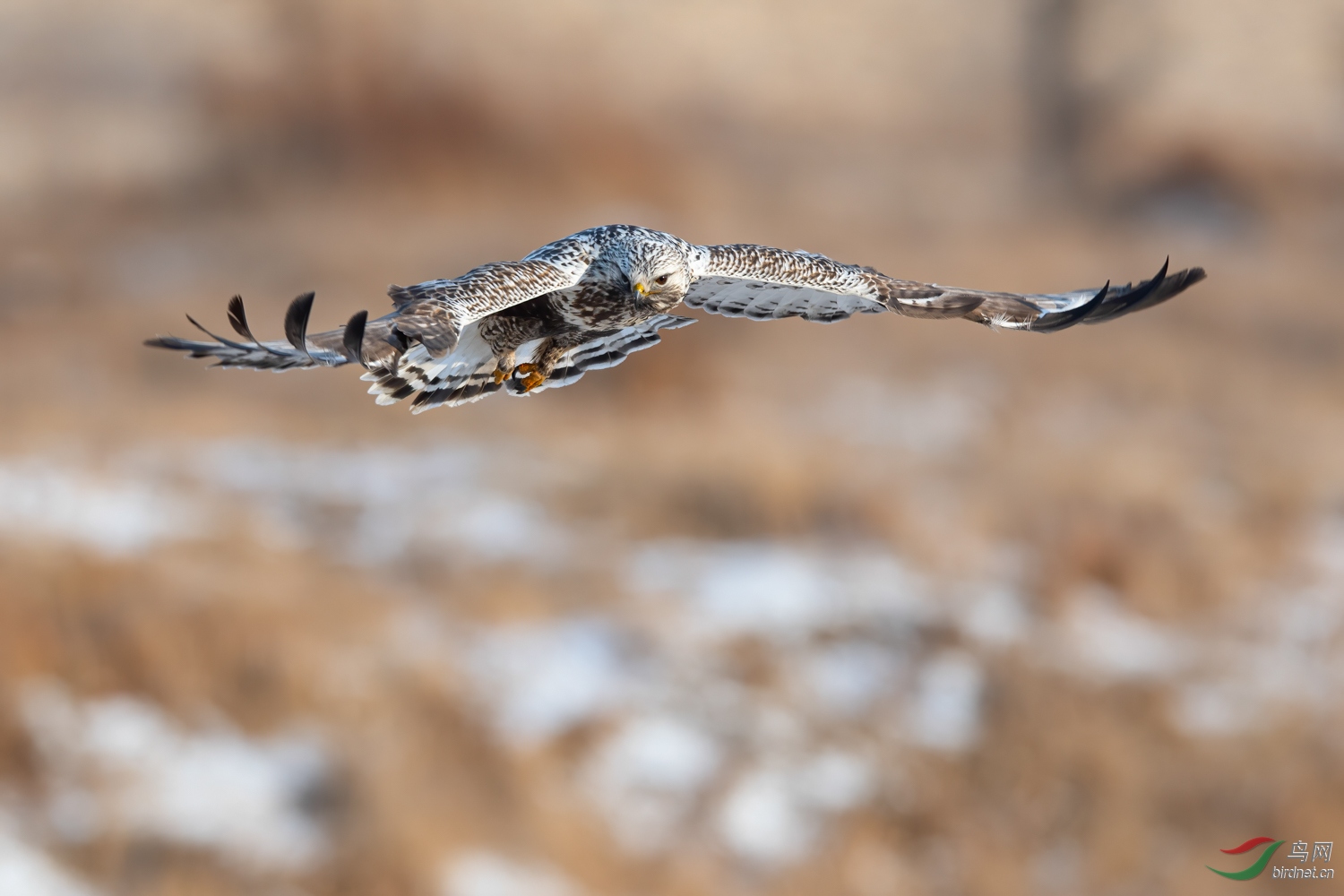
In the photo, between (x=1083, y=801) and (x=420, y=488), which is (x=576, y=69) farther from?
(x=1083, y=801)

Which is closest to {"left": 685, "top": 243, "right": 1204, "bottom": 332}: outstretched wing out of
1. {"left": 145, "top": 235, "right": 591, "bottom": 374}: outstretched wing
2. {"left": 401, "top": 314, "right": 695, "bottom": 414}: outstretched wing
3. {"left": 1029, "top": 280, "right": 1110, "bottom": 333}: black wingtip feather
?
{"left": 1029, "top": 280, "right": 1110, "bottom": 333}: black wingtip feather

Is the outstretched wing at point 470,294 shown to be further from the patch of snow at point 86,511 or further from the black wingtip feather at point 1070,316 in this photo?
the patch of snow at point 86,511

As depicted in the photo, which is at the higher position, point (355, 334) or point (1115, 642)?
point (1115, 642)

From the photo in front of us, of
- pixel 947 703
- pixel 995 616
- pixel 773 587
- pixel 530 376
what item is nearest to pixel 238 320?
pixel 530 376

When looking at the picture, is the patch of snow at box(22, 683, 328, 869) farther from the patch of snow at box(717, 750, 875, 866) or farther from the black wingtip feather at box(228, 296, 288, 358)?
the black wingtip feather at box(228, 296, 288, 358)

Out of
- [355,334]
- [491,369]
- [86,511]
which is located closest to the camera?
[355,334]

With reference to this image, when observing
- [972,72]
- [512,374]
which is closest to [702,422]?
[972,72]

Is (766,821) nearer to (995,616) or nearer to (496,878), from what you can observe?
(496,878)

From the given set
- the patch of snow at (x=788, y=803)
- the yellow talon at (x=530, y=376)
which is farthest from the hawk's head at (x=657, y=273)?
the patch of snow at (x=788, y=803)
